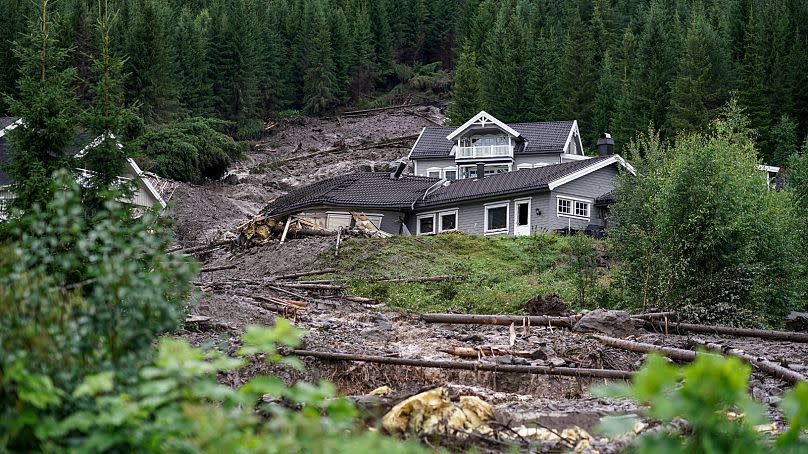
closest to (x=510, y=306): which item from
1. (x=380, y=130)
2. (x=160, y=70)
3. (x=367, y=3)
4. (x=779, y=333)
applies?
(x=779, y=333)

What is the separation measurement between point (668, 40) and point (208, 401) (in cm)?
5870

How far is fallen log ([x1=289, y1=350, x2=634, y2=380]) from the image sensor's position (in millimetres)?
13891

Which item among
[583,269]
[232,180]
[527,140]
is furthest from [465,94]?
[583,269]

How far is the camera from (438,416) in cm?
882

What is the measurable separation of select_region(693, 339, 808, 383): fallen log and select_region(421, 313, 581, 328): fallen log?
3.60 meters

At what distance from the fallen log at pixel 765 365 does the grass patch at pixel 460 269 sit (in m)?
7.02

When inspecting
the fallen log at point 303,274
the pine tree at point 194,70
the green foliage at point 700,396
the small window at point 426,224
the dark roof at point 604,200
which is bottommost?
the green foliage at point 700,396

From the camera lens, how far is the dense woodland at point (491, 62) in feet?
184

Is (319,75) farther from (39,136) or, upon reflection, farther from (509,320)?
(39,136)

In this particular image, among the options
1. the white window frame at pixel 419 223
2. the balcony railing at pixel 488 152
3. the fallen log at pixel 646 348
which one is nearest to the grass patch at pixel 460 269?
the fallen log at pixel 646 348

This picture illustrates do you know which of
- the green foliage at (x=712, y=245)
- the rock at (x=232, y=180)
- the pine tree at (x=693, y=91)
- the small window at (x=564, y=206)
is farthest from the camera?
the rock at (x=232, y=180)

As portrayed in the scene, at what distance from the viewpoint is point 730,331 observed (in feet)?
66.3

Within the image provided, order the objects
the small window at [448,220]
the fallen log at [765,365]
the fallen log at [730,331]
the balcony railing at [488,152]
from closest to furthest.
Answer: the fallen log at [765,365] → the fallen log at [730,331] → the small window at [448,220] → the balcony railing at [488,152]

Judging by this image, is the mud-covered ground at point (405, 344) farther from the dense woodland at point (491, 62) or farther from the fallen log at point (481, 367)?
the dense woodland at point (491, 62)
